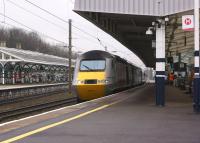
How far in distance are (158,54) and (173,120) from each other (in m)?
6.65

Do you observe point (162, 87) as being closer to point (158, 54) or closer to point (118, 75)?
point (158, 54)

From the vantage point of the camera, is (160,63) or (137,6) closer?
(160,63)

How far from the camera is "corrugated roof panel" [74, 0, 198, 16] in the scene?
19.0 meters

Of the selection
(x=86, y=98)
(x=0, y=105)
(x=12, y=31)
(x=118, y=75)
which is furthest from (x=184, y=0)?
(x=12, y=31)

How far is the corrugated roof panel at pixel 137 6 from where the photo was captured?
19.0m

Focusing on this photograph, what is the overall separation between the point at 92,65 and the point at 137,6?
825cm

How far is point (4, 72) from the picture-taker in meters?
53.2

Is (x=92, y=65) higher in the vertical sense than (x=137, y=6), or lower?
lower

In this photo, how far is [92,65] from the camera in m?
27.2

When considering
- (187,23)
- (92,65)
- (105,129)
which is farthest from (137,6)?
(105,129)

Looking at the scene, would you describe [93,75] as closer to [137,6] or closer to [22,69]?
[137,6]

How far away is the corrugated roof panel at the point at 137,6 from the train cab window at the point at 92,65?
7.44 m

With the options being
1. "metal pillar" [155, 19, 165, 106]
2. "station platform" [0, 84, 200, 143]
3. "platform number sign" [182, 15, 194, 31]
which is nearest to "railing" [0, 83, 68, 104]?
"metal pillar" [155, 19, 165, 106]

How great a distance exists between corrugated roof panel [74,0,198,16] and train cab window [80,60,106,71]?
7.44 m
